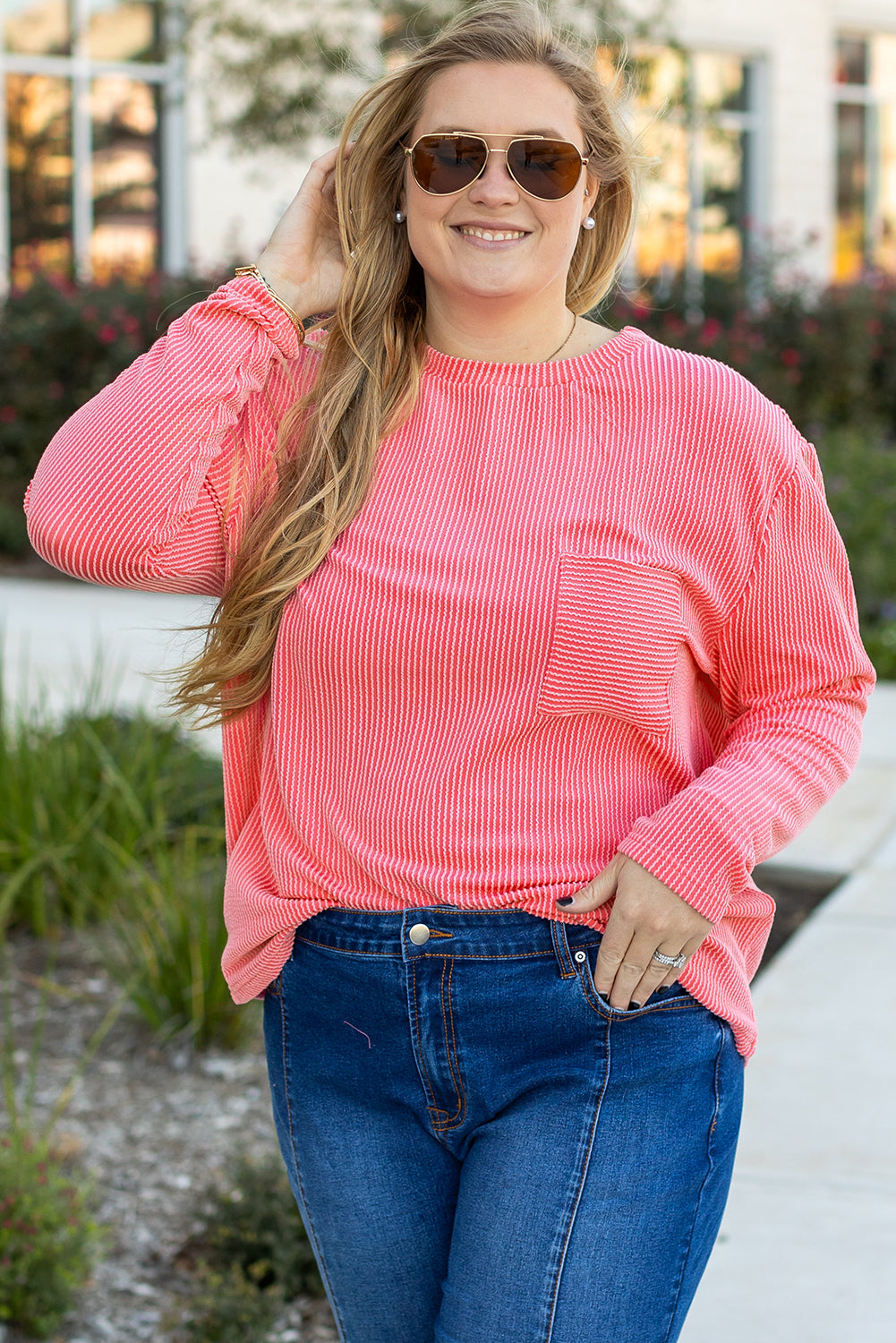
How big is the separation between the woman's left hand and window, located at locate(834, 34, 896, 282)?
16.4 metres

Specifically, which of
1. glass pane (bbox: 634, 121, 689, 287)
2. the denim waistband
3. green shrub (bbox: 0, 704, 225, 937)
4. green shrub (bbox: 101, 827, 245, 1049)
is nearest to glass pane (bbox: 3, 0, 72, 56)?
glass pane (bbox: 634, 121, 689, 287)

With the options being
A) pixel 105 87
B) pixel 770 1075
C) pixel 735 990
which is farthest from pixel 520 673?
pixel 105 87

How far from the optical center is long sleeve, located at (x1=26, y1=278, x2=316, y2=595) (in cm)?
182

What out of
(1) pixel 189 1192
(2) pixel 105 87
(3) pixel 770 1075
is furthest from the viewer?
Result: (2) pixel 105 87

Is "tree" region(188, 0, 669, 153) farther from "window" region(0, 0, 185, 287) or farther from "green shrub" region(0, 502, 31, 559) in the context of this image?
"green shrub" region(0, 502, 31, 559)

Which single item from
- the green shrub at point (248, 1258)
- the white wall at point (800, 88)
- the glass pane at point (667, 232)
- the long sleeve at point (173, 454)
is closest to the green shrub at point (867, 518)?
the green shrub at point (248, 1258)

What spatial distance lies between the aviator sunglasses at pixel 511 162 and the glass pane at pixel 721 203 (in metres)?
14.7

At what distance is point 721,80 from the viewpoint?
52.5 feet

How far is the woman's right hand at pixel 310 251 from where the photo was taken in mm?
1963

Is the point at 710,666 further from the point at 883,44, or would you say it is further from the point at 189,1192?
the point at 883,44

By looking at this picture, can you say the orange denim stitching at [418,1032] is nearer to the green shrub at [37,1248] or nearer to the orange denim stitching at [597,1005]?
the orange denim stitching at [597,1005]

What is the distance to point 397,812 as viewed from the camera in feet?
5.70

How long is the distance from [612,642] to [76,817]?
9.15ft

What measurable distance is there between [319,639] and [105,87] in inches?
480
